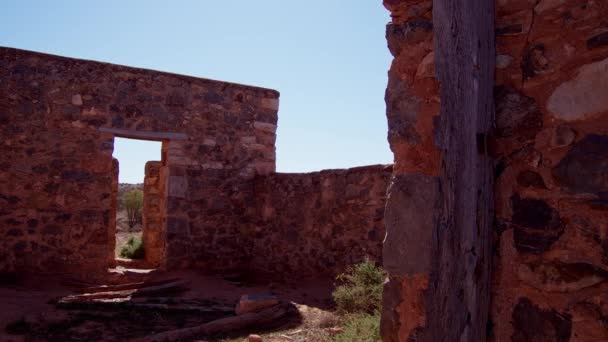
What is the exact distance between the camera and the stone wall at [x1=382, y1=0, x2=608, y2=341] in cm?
194

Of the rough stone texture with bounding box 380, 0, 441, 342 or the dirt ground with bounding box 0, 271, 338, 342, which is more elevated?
the rough stone texture with bounding box 380, 0, 441, 342

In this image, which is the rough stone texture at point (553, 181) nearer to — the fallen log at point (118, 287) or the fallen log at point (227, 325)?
the fallen log at point (227, 325)

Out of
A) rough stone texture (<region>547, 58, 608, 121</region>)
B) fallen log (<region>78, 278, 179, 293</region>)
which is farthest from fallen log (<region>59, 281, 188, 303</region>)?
rough stone texture (<region>547, 58, 608, 121</region>)

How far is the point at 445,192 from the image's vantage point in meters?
2.02

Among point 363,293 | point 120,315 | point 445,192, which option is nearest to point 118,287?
point 120,315

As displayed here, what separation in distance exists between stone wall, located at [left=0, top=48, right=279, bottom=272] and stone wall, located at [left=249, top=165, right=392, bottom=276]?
62cm

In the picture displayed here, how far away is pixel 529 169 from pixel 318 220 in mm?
5795

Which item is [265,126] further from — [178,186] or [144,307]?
[144,307]

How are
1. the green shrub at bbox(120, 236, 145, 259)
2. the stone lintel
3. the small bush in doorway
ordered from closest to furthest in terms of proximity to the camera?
the small bush in doorway
the stone lintel
the green shrub at bbox(120, 236, 145, 259)

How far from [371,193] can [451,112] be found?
4955 millimetres

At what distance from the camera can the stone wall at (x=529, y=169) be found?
6.37 ft

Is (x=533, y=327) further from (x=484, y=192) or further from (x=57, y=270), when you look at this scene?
(x=57, y=270)

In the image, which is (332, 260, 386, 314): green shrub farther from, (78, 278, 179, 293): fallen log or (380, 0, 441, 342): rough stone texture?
(78, 278, 179, 293): fallen log

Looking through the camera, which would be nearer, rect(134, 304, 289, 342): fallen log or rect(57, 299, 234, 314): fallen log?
rect(134, 304, 289, 342): fallen log
